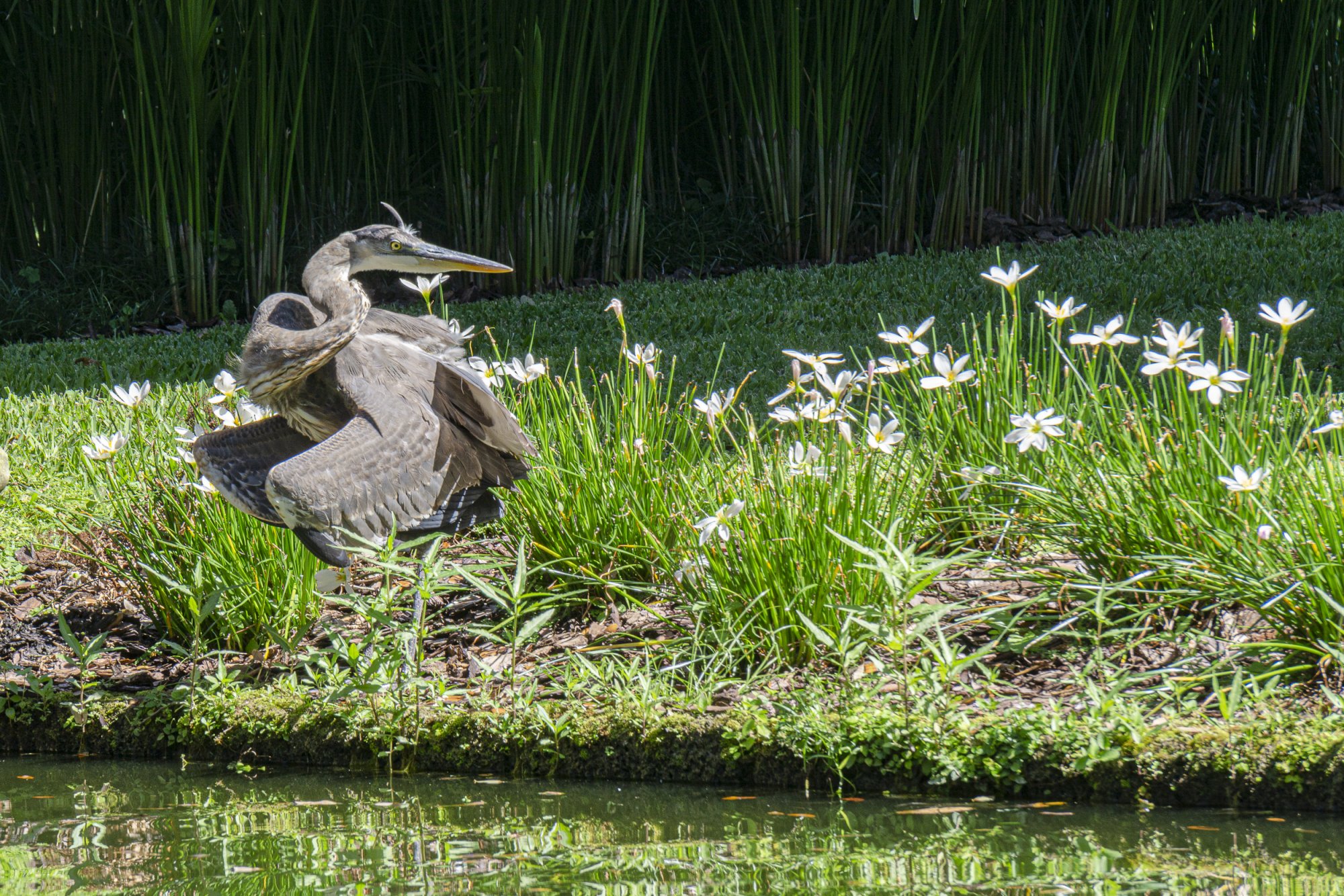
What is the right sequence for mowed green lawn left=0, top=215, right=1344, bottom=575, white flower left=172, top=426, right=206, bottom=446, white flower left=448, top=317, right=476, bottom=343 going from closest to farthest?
A: 1. white flower left=448, top=317, right=476, bottom=343
2. white flower left=172, top=426, right=206, bottom=446
3. mowed green lawn left=0, top=215, right=1344, bottom=575

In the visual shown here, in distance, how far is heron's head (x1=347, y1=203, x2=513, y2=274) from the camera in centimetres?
314

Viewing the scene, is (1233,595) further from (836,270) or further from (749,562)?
(836,270)

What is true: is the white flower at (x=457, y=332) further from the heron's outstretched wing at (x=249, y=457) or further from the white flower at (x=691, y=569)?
the white flower at (x=691, y=569)

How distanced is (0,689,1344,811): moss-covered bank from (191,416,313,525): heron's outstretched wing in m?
0.49

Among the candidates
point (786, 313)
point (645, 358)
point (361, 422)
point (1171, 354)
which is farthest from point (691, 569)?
point (786, 313)

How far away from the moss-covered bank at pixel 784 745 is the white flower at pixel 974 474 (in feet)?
2.45

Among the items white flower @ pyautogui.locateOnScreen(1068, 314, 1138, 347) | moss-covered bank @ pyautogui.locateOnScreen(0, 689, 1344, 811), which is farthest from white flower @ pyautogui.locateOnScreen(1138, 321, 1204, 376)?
moss-covered bank @ pyautogui.locateOnScreen(0, 689, 1344, 811)

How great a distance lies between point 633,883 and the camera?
2113 mm

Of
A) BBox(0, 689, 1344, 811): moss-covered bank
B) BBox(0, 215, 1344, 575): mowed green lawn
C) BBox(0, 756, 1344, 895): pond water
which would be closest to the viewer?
BBox(0, 756, 1344, 895): pond water

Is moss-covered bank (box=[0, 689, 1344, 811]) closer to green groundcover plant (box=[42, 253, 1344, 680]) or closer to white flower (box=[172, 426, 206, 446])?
green groundcover plant (box=[42, 253, 1344, 680])

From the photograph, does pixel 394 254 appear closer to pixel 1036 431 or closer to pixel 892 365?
pixel 892 365

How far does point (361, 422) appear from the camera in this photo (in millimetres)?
2953

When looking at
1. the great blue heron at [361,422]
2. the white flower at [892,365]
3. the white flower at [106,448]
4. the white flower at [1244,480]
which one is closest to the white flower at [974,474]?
the white flower at [892,365]

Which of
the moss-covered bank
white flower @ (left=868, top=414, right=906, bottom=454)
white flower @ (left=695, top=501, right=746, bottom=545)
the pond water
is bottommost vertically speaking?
the pond water
